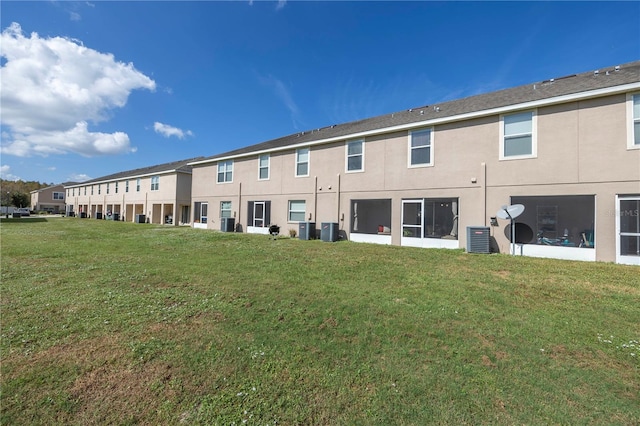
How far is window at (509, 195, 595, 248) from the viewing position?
9.53 meters

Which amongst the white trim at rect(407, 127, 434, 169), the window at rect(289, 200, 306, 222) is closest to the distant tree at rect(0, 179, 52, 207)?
the window at rect(289, 200, 306, 222)

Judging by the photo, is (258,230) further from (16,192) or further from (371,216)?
(16,192)

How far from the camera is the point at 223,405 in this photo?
8.59ft

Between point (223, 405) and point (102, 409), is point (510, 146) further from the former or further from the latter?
point (102, 409)

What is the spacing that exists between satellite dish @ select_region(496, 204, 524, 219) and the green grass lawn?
10.4 feet

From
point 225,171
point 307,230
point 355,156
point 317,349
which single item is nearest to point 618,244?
point 355,156

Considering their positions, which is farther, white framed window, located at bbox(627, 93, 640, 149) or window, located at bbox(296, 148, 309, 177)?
window, located at bbox(296, 148, 309, 177)

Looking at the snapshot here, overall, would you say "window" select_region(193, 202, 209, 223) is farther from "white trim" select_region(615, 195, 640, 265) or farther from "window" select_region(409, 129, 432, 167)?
"white trim" select_region(615, 195, 640, 265)

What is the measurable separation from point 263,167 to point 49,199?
70.1 meters

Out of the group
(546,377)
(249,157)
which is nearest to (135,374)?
(546,377)

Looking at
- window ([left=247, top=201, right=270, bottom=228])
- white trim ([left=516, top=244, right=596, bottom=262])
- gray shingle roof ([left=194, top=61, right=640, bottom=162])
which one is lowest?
white trim ([left=516, top=244, right=596, bottom=262])

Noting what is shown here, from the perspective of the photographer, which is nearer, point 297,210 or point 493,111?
point 493,111

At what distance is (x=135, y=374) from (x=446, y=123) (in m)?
12.9

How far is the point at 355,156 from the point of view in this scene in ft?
49.0
